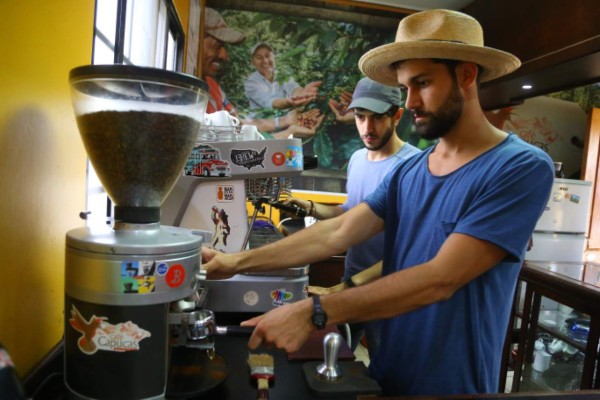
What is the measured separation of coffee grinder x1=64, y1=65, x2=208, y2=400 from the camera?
0.62 m

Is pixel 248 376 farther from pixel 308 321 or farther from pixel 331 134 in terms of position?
pixel 331 134

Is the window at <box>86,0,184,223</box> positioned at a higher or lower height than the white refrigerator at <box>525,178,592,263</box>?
higher

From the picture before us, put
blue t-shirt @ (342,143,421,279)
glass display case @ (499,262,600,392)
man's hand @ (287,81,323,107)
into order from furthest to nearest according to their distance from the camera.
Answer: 1. man's hand @ (287,81,323,107)
2. blue t-shirt @ (342,143,421,279)
3. glass display case @ (499,262,600,392)

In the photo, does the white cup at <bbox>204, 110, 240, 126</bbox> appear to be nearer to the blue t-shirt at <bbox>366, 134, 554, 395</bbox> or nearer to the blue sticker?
the blue sticker

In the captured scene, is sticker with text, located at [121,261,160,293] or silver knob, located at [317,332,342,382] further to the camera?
silver knob, located at [317,332,342,382]

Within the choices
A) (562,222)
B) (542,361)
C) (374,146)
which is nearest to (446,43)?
(374,146)

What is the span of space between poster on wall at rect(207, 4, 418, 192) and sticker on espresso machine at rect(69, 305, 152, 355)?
3.91 metres

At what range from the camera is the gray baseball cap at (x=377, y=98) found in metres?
2.09

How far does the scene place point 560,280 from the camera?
80.0 inches

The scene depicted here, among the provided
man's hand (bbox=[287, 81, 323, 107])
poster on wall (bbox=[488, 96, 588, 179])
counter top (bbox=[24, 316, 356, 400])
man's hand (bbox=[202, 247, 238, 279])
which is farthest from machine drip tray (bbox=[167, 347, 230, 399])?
poster on wall (bbox=[488, 96, 588, 179])

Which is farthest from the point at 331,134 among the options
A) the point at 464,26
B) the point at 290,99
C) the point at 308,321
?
the point at 308,321

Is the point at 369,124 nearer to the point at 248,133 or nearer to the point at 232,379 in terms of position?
the point at 248,133

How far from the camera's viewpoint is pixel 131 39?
212cm

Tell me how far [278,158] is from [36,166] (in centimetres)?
61
